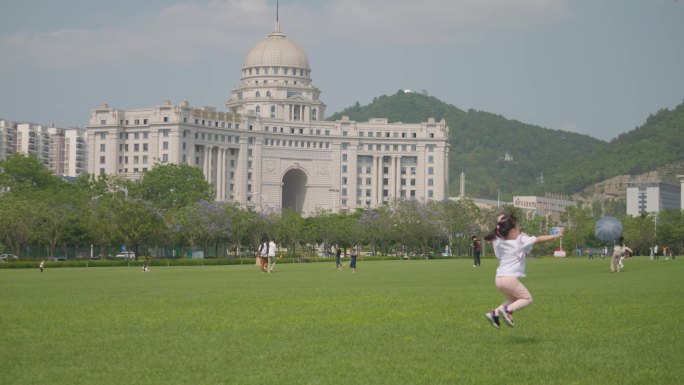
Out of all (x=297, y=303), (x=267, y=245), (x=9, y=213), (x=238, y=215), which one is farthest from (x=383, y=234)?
(x=297, y=303)

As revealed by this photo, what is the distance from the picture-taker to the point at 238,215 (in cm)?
12344

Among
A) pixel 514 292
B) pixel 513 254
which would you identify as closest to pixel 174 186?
pixel 513 254

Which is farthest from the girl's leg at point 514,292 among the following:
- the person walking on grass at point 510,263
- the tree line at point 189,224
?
the tree line at point 189,224

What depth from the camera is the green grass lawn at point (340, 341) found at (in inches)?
589

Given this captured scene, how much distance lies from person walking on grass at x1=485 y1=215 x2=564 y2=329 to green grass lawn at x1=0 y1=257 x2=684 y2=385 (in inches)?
18.1

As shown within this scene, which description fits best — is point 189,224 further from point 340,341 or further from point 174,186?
point 340,341

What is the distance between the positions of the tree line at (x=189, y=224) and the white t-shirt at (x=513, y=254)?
265 ft

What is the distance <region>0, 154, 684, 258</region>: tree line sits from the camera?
101500mm

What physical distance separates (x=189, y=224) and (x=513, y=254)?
102 m

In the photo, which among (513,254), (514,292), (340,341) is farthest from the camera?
(513,254)

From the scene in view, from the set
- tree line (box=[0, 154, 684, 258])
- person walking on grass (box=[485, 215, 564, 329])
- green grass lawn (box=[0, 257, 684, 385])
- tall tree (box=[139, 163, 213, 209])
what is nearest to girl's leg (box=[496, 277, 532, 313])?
person walking on grass (box=[485, 215, 564, 329])

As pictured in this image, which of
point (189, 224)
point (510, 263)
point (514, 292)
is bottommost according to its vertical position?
point (514, 292)

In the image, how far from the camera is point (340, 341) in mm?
18422

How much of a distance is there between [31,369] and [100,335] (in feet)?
13.2
